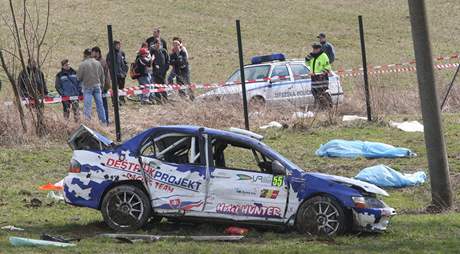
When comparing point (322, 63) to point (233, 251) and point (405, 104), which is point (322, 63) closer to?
point (405, 104)

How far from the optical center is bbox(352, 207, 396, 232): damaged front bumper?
11695 millimetres

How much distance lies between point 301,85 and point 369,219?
489 inches

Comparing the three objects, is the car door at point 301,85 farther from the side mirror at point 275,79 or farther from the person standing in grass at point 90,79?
the person standing in grass at point 90,79

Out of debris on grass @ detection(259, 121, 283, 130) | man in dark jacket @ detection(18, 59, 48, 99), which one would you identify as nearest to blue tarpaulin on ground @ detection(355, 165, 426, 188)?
debris on grass @ detection(259, 121, 283, 130)

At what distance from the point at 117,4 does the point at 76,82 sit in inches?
982

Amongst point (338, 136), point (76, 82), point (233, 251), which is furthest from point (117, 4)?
point (233, 251)

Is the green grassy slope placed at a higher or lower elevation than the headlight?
higher

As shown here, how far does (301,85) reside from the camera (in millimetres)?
23984

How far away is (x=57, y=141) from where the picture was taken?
61.3 ft

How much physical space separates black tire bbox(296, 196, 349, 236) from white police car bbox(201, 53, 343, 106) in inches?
406

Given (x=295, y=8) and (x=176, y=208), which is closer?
(x=176, y=208)

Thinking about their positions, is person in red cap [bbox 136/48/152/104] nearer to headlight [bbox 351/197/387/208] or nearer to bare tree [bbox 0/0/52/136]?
bare tree [bbox 0/0/52/136]

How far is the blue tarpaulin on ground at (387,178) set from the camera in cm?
1562

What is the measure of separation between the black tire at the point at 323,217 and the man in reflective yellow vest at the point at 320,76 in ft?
33.8
